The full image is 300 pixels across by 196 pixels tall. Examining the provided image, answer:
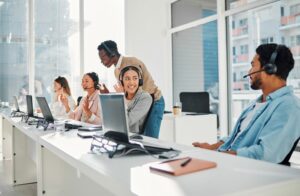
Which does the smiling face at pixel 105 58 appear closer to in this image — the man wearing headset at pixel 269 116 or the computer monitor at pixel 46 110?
the computer monitor at pixel 46 110

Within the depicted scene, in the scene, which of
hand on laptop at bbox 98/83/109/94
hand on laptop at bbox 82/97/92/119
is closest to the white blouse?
hand on laptop at bbox 82/97/92/119

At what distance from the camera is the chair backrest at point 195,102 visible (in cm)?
436

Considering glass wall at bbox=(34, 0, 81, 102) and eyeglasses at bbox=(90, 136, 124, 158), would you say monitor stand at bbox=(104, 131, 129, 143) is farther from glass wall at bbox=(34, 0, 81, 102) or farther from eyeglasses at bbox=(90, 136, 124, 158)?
glass wall at bbox=(34, 0, 81, 102)

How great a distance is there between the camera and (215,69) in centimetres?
498

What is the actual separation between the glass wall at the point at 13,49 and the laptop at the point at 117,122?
446 cm

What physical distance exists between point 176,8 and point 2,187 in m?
4.27

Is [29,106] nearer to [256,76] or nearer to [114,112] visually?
[114,112]

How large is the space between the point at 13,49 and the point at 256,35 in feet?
13.9

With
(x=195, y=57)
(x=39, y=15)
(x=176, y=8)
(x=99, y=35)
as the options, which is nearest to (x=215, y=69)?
(x=195, y=57)

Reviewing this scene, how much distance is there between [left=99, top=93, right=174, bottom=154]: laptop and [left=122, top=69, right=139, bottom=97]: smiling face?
0.65 meters

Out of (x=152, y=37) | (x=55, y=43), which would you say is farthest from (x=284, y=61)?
(x=55, y=43)

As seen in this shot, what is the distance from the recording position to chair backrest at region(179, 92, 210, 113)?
4.36 m

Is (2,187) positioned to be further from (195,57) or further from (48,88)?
(195,57)

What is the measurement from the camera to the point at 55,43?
5.93 metres
